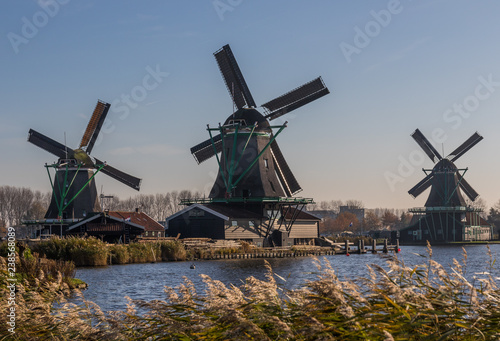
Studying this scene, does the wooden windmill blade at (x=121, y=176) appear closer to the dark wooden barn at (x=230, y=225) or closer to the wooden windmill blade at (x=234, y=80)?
the dark wooden barn at (x=230, y=225)

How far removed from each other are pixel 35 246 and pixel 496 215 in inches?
4210

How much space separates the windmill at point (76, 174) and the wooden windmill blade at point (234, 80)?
13146 mm

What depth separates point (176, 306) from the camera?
7.65 metres

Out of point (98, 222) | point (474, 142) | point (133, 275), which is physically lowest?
point (133, 275)

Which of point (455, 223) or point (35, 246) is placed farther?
point (455, 223)

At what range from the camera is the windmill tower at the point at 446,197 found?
88.2 meters

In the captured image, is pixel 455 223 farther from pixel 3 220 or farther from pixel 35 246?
pixel 3 220

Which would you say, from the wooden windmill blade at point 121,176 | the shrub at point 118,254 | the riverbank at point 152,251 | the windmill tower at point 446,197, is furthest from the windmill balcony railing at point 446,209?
the shrub at point 118,254

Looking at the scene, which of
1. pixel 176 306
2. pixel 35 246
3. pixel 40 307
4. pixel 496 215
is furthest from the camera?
pixel 496 215

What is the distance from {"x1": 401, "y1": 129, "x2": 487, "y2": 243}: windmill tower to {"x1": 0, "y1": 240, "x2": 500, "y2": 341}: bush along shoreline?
276ft

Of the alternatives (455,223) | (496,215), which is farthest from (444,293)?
(496,215)

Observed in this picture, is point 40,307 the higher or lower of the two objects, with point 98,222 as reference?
lower

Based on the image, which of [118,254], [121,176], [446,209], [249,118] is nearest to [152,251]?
[118,254]

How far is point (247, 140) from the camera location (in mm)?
56000
